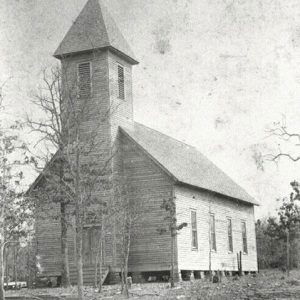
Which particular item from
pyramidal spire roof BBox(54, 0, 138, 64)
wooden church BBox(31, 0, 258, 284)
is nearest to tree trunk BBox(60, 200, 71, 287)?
wooden church BBox(31, 0, 258, 284)

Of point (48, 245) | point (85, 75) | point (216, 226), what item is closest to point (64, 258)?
point (48, 245)

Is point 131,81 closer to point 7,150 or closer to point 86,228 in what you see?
point 86,228

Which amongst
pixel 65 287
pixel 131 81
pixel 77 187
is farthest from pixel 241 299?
pixel 131 81

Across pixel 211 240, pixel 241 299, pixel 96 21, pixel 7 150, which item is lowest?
pixel 241 299

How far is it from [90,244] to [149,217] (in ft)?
11.3

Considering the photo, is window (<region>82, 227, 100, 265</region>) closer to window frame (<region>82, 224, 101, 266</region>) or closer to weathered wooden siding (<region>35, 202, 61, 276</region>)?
window frame (<region>82, 224, 101, 266</region>)

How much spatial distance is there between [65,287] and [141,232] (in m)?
4.83

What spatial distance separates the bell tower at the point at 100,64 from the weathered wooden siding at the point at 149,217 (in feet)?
8.18

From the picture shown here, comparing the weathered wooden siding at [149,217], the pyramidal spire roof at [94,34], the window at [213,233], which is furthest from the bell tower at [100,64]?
the window at [213,233]

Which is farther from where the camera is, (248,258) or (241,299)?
(248,258)

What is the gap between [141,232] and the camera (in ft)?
105

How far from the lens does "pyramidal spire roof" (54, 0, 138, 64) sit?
33656 mm

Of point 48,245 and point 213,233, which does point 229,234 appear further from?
point 48,245

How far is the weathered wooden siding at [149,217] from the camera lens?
3156cm
